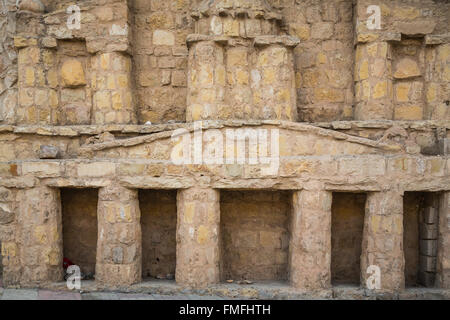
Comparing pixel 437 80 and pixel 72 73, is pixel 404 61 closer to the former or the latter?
pixel 437 80

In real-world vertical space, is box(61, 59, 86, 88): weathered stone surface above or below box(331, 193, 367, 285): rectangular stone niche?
above

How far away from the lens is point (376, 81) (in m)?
6.46

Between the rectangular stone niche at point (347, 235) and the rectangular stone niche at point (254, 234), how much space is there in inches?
28.8

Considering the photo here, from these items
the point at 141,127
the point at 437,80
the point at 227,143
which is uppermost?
the point at 437,80

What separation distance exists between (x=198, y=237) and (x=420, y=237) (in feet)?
10.6

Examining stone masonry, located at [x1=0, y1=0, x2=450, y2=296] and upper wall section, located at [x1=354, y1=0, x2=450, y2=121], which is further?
upper wall section, located at [x1=354, y1=0, x2=450, y2=121]

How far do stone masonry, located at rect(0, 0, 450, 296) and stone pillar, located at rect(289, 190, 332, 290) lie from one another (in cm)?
2

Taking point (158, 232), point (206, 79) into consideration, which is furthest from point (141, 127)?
point (158, 232)

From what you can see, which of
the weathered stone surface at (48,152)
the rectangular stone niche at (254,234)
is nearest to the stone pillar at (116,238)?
the weathered stone surface at (48,152)

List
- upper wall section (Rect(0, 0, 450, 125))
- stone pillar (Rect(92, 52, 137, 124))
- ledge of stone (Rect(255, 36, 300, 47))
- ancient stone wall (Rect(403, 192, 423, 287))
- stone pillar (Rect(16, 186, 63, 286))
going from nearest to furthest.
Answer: stone pillar (Rect(16, 186, 63, 286)) < ancient stone wall (Rect(403, 192, 423, 287)) < ledge of stone (Rect(255, 36, 300, 47)) < upper wall section (Rect(0, 0, 450, 125)) < stone pillar (Rect(92, 52, 137, 124))

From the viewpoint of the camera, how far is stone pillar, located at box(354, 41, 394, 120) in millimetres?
6430

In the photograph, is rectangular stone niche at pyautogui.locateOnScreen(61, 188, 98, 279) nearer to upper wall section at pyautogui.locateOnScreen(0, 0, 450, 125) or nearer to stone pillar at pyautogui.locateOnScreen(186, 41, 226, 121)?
upper wall section at pyautogui.locateOnScreen(0, 0, 450, 125)

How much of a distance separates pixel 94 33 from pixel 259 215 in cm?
394

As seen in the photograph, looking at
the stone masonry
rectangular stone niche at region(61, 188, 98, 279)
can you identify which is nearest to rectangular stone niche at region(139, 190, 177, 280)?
the stone masonry
